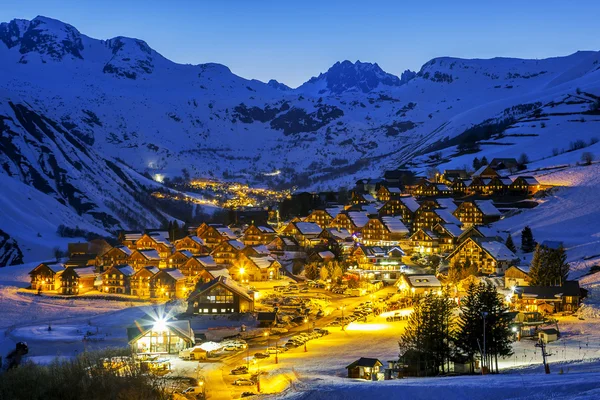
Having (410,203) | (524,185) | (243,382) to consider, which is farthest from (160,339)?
(524,185)

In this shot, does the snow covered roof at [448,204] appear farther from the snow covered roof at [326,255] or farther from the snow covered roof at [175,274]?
the snow covered roof at [175,274]

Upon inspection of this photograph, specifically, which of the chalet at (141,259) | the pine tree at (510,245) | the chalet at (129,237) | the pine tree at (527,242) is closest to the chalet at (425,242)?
the pine tree at (510,245)

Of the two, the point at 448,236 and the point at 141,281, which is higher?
the point at 448,236

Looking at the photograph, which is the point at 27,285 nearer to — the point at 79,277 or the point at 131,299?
the point at 79,277

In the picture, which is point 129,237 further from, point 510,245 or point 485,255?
Answer: point 510,245

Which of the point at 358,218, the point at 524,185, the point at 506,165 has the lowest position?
the point at 358,218

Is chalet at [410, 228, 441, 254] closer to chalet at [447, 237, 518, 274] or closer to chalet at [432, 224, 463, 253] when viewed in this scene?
chalet at [432, 224, 463, 253]
